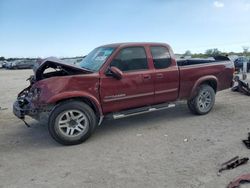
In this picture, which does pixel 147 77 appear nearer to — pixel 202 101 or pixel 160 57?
pixel 160 57

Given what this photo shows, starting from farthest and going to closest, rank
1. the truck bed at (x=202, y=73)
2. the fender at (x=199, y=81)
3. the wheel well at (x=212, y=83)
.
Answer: the wheel well at (x=212, y=83)
the fender at (x=199, y=81)
the truck bed at (x=202, y=73)

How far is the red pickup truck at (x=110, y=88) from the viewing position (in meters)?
5.29

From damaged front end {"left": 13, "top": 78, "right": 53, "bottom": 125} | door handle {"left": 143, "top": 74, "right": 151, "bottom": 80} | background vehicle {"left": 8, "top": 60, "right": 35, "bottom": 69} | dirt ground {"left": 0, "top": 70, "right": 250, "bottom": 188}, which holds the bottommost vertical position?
background vehicle {"left": 8, "top": 60, "right": 35, "bottom": 69}

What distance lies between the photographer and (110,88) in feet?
18.7

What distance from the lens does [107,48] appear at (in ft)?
20.7

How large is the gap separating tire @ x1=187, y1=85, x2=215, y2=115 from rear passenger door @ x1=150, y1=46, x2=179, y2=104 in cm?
63

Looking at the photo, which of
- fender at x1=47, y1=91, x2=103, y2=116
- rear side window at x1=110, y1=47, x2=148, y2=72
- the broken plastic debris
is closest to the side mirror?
rear side window at x1=110, y1=47, x2=148, y2=72

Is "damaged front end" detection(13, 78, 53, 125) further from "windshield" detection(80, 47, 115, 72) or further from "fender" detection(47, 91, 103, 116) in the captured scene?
"windshield" detection(80, 47, 115, 72)

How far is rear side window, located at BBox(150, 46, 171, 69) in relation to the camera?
6.43 meters

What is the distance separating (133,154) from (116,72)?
1.73 meters

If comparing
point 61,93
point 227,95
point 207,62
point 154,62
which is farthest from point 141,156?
point 227,95

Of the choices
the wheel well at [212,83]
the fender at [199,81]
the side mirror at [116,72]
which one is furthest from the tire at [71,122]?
the wheel well at [212,83]

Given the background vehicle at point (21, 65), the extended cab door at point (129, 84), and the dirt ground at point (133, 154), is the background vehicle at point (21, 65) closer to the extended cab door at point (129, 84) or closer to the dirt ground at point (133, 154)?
the dirt ground at point (133, 154)

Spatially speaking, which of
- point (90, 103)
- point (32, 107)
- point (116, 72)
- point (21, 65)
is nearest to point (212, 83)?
point (116, 72)
